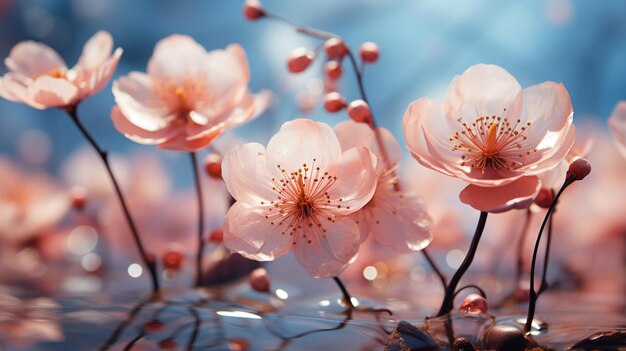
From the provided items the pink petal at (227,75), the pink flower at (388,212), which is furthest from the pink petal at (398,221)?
the pink petal at (227,75)

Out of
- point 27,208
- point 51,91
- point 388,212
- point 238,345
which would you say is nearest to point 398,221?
point 388,212

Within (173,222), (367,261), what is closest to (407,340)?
(367,261)

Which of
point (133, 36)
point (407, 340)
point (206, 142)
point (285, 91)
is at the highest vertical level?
point (133, 36)

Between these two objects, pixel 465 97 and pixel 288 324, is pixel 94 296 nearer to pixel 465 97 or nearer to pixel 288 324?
pixel 288 324

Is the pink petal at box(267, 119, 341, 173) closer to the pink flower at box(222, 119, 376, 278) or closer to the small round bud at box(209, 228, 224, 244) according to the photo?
the pink flower at box(222, 119, 376, 278)

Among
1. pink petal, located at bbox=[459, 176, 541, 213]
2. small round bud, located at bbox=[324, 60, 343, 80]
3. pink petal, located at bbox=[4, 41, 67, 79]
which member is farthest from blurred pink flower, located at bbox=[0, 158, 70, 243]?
pink petal, located at bbox=[459, 176, 541, 213]

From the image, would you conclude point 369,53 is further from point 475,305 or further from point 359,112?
point 475,305
